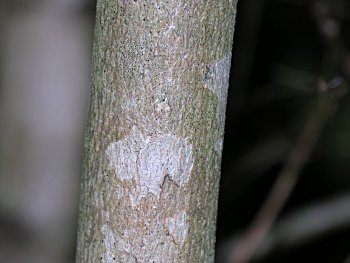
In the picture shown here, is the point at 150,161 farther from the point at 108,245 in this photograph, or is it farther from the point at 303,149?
the point at 303,149

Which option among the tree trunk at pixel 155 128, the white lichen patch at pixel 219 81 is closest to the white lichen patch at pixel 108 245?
the tree trunk at pixel 155 128

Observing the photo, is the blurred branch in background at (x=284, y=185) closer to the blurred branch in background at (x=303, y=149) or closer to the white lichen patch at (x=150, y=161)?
the blurred branch in background at (x=303, y=149)

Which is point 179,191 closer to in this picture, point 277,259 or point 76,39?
point 76,39

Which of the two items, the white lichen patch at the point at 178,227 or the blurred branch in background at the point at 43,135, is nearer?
the white lichen patch at the point at 178,227

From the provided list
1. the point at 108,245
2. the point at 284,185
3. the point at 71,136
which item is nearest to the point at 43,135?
the point at 71,136

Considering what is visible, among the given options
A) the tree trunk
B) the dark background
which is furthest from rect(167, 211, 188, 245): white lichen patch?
the dark background
